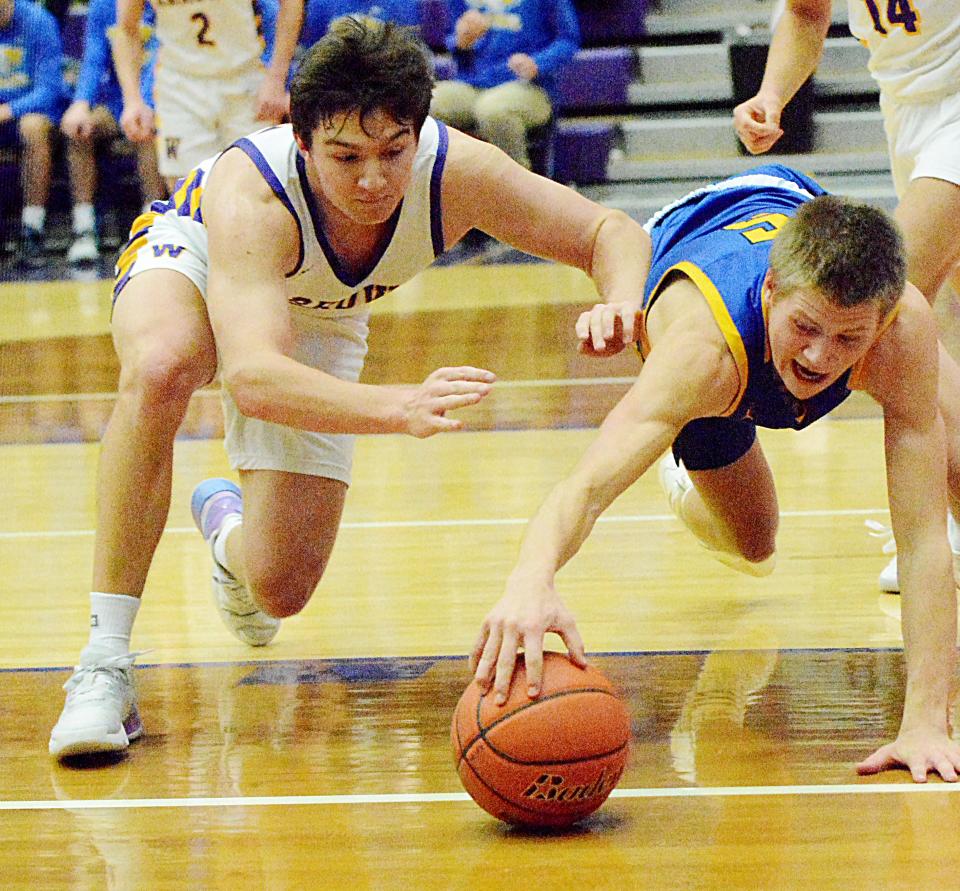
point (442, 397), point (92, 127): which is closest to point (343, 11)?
point (92, 127)

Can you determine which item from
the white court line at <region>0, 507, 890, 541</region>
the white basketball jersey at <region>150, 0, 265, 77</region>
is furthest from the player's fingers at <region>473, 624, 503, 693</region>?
the white basketball jersey at <region>150, 0, 265, 77</region>

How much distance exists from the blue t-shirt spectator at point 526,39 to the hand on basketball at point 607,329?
23.9 ft

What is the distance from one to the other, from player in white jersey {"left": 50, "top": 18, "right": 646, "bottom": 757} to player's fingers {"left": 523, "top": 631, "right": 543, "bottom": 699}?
15.9 inches

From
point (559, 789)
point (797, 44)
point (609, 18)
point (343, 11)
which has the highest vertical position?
point (797, 44)

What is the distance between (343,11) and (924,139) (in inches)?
245

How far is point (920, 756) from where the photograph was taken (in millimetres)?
2771

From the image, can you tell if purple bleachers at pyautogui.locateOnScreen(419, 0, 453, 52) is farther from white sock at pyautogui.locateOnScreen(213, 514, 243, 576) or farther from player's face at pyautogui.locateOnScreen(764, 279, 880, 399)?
player's face at pyautogui.locateOnScreen(764, 279, 880, 399)

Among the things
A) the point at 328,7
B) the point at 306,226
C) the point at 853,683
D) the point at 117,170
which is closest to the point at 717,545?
the point at 853,683

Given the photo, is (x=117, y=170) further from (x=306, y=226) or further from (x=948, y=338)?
(x=306, y=226)

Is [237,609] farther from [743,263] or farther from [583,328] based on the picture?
[743,263]

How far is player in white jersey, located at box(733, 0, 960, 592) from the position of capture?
3.70 metres

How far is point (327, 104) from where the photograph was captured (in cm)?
283

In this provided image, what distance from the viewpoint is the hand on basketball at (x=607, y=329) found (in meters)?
2.80

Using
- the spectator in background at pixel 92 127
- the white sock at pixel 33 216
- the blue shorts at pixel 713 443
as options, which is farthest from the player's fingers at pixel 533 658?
the white sock at pixel 33 216
